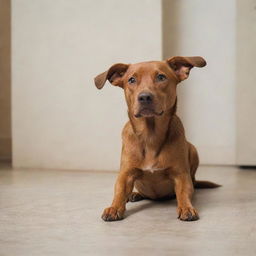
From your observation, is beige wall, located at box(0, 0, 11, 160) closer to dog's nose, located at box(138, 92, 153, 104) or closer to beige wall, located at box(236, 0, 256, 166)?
beige wall, located at box(236, 0, 256, 166)

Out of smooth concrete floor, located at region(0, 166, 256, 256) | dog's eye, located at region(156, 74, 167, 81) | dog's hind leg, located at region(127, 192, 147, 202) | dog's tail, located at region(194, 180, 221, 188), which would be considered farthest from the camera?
dog's tail, located at region(194, 180, 221, 188)

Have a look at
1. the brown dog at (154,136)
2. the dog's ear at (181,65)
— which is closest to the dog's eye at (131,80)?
the brown dog at (154,136)

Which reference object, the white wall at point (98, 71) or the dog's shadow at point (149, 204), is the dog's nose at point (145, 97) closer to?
the dog's shadow at point (149, 204)

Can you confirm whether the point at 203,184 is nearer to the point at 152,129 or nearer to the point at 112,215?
the point at 152,129

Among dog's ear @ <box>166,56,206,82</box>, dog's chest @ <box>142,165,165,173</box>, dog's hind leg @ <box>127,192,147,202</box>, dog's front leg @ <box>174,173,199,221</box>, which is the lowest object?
dog's hind leg @ <box>127,192,147,202</box>

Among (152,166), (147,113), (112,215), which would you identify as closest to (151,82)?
(147,113)

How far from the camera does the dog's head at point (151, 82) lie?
8.35ft

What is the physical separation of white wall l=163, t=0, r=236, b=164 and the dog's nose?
7.97 ft

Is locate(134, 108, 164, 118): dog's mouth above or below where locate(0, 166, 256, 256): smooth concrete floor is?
above

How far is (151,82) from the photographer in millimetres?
2633

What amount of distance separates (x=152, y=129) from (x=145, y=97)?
288 millimetres

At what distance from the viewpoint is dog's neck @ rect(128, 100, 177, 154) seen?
2.72m

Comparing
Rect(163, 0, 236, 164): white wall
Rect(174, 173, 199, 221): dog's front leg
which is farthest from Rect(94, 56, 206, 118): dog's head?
Rect(163, 0, 236, 164): white wall

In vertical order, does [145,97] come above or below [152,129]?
above
